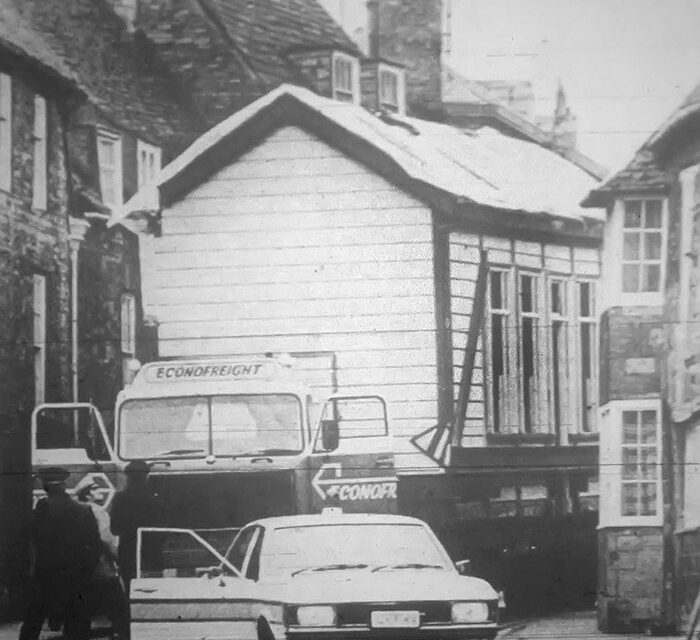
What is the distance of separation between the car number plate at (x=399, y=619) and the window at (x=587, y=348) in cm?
150

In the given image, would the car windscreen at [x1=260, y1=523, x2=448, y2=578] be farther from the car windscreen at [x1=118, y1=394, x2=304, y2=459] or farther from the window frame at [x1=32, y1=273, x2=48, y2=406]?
the window frame at [x1=32, y1=273, x2=48, y2=406]

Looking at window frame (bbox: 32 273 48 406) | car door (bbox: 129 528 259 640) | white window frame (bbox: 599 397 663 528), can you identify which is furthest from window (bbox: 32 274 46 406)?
white window frame (bbox: 599 397 663 528)

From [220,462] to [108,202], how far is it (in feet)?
5.16

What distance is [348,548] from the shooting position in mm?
7664

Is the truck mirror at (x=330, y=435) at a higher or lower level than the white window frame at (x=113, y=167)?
lower

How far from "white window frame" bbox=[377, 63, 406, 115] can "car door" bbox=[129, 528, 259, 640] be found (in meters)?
2.59

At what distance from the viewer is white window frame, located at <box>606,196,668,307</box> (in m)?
8.11

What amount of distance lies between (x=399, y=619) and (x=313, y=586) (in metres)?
0.46

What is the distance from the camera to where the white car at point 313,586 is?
732 cm

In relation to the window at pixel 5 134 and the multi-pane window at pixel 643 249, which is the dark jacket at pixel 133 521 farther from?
the multi-pane window at pixel 643 249

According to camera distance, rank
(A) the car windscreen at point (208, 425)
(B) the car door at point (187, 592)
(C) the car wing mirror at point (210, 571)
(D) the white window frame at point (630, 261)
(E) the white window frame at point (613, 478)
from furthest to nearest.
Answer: (D) the white window frame at point (630, 261) < (E) the white window frame at point (613, 478) < (A) the car windscreen at point (208, 425) < (C) the car wing mirror at point (210, 571) < (B) the car door at point (187, 592)

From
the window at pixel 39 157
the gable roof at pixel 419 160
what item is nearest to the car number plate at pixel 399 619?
the gable roof at pixel 419 160

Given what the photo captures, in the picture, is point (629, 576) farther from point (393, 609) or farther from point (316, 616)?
point (316, 616)

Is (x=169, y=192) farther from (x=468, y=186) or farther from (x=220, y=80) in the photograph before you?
(x=468, y=186)
